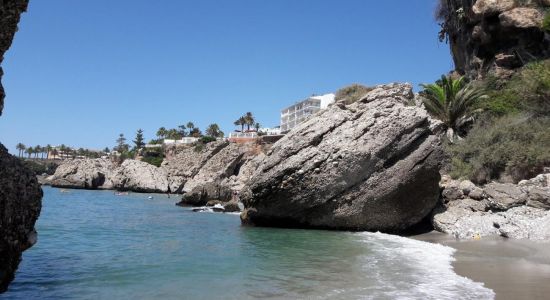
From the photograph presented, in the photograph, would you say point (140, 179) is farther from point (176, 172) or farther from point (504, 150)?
point (504, 150)

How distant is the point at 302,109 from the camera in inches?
4336

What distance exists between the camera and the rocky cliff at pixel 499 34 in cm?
3033

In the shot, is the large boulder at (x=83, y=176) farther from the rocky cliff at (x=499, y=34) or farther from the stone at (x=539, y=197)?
the stone at (x=539, y=197)

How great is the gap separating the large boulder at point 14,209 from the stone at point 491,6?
33720mm

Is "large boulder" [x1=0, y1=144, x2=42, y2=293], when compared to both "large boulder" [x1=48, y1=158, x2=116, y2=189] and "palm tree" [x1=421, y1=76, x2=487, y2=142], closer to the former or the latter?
"palm tree" [x1=421, y1=76, x2=487, y2=142]

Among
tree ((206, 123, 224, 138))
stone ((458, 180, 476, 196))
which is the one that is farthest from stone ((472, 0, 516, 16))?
tree ((206, 123, 224, 138))

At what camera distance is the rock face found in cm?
1720

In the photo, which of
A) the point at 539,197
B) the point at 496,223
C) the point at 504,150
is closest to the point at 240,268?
the point at 496,223

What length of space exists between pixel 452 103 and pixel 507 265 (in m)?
18.9

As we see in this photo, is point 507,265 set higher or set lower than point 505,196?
lower

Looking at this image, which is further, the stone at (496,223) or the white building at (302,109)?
the white building at (302,109)

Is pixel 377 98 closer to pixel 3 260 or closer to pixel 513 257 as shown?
pixel 513 257

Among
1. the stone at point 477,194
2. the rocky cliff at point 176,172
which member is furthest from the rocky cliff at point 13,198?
the rocky cliff at point 176,172

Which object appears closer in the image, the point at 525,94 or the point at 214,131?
the point at 525,94
